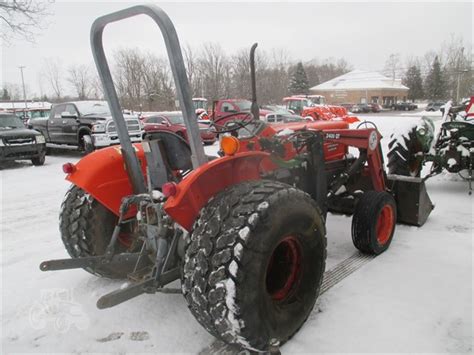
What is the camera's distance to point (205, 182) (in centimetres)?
229

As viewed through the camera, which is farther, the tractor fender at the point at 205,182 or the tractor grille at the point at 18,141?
the tractor grille at the point at 18,141

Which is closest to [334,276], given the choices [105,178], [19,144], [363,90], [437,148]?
[105,178]

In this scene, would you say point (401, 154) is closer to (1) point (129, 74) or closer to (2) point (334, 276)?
(2) point (334, 276)

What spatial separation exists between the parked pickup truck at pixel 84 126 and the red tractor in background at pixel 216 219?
8046mm

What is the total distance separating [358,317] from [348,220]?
2259 millimetres

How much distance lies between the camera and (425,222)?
15.1 feet

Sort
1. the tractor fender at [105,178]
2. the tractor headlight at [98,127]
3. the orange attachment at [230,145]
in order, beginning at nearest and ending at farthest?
1. the orange attachment at [230,145]
2. the tractor fender at [105,178]
3. the tractor headlight at [98,127]

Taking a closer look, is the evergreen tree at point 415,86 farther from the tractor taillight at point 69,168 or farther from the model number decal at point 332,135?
the tractor taillight at point 69,168

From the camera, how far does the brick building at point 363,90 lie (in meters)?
62.7

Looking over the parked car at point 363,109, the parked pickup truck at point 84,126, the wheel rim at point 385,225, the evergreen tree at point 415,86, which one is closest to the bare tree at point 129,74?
the wheel rim at point 385,225

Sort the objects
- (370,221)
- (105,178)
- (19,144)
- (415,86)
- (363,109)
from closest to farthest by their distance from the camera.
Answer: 1. (105,178)
2. (370,221)
3. (19,144)
4. (363,109)
5. (415,86)

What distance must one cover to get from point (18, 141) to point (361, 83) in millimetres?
63208

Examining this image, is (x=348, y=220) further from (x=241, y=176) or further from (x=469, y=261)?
(x=241, y=176)

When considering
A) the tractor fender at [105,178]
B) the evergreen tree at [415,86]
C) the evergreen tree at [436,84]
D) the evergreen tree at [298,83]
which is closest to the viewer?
the tractor fender at [105,178]
